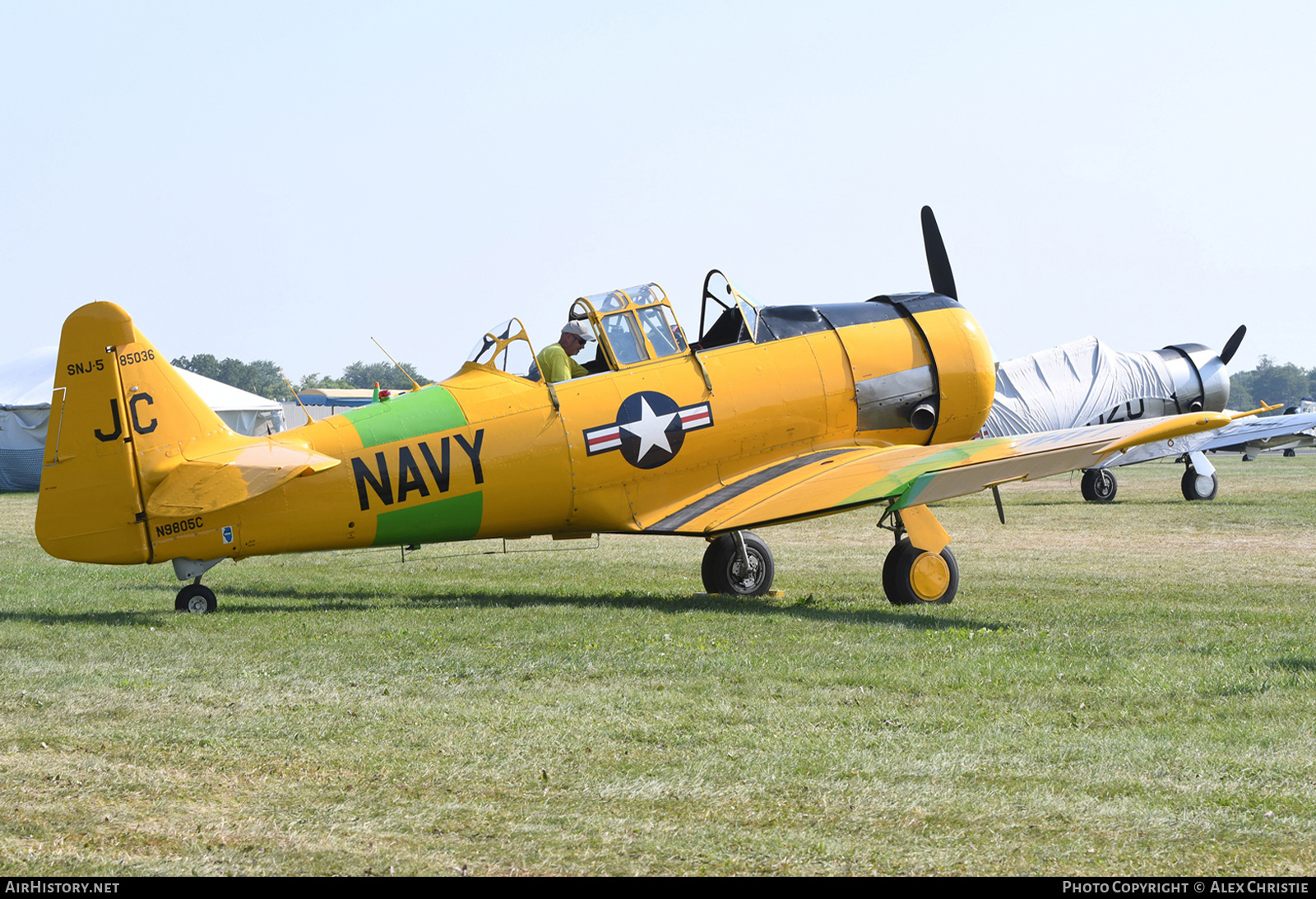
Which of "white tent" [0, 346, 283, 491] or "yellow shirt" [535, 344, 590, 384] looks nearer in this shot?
"yellow shirt" [535, 344, 590, 384]

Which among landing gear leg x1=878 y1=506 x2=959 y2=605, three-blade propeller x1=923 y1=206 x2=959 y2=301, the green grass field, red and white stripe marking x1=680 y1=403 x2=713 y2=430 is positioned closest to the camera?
the green grass field

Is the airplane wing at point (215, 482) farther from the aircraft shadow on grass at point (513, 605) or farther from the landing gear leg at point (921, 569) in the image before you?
the landing gear leg at point (921, 569)

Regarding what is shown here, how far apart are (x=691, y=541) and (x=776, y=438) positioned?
6.93 meters

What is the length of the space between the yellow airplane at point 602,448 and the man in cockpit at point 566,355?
0.11 m

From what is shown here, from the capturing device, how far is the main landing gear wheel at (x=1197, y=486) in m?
22.5

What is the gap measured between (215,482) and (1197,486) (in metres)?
19.4

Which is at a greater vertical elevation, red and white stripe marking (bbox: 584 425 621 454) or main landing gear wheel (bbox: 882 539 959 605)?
red and white stripe marking (bbox: 584 425 621 454)

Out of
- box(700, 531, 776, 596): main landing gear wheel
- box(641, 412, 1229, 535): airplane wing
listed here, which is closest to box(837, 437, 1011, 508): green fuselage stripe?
box(641, 412, 1229, 535): airplane wing

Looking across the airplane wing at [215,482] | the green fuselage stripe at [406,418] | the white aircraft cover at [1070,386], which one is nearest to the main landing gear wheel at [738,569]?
the green fuselage stripe at [406,418]

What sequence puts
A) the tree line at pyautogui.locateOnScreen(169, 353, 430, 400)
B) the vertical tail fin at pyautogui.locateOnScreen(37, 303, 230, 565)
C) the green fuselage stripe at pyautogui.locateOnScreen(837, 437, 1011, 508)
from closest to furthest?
the vertical tail fin at pyautogui.locateOnScreen(37, 303, 230, 565) → the green fuselage stripe at pyautogui.locateOnScreen(837, 437, 1011, 508) → the tree line at pyautogui.locateOnScreen(169, 353, 430, 400)

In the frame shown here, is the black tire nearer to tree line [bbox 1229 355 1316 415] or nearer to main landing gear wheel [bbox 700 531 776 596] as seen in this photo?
main landing gear wheel [bbox 700 531 776 596]

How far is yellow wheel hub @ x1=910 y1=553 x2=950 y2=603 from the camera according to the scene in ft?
30.2

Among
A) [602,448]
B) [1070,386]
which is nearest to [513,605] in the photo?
[602,448]

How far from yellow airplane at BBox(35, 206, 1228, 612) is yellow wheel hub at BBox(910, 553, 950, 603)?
1 cm
